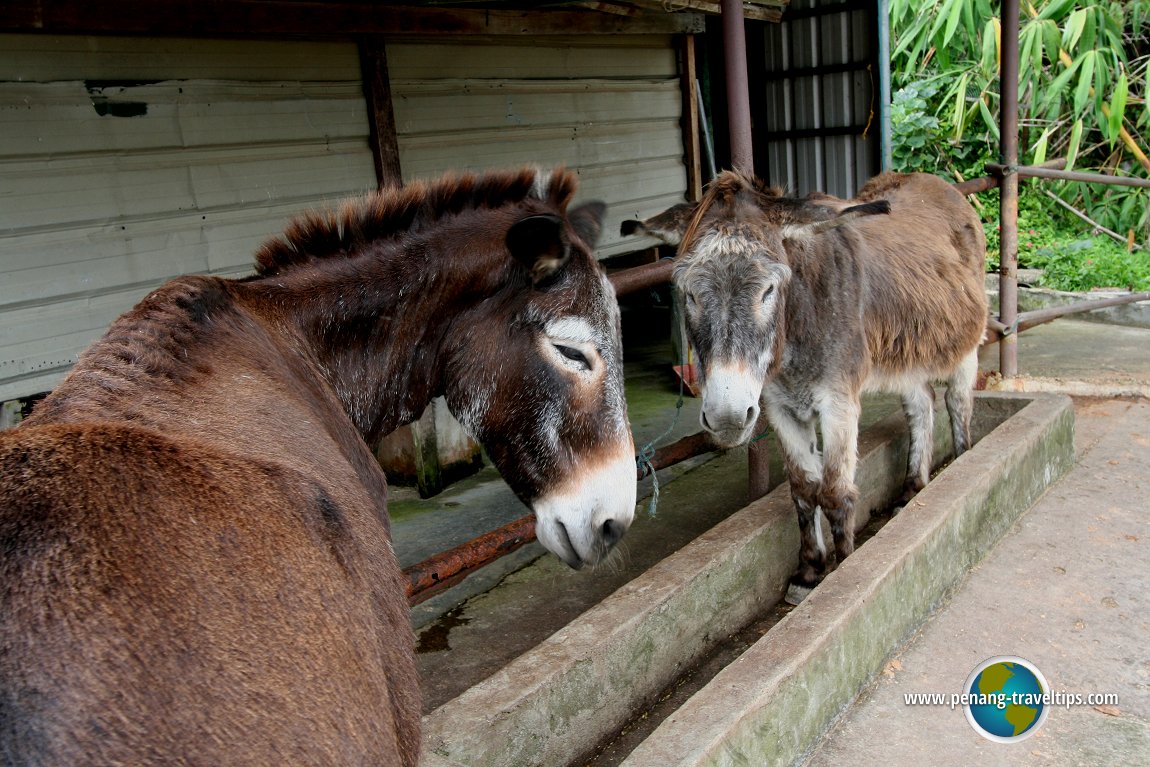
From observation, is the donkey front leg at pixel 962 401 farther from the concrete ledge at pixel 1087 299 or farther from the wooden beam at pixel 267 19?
the concrete ledge at pixel 1087 299

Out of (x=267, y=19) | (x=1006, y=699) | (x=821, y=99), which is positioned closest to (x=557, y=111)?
(x=267, y=19)

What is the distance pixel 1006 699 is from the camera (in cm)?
296

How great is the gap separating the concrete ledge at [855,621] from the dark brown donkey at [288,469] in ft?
2.29

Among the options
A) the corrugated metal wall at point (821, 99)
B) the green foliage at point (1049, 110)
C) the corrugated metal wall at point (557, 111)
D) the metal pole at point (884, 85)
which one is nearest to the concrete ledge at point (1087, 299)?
the green foliage at point (1049, 110)

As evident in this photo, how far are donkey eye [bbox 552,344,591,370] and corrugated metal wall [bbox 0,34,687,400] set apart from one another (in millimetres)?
2575

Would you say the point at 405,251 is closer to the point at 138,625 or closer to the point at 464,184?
the point at 464,184

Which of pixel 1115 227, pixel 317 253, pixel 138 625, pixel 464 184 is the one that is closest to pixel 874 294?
pixel 464 184

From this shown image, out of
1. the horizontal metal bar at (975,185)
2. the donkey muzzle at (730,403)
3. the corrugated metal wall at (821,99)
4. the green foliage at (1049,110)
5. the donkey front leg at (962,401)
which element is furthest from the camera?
the green foliage at (1049,110)

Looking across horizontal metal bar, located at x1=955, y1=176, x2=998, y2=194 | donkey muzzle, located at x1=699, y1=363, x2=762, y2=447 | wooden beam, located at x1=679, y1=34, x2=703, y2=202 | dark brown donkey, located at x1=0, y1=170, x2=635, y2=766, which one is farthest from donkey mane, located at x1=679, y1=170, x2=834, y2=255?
wooden beam, located at x1=679, y1=34, x2=703, y2=202

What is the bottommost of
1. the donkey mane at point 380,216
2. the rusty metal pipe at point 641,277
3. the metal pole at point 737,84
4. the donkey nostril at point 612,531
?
the donkey nostril at point 612,531

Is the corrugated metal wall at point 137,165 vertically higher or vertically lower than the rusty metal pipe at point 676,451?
higher

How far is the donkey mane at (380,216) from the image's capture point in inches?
81.1

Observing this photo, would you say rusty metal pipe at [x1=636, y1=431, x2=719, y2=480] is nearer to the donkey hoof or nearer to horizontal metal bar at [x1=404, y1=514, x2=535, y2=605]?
the donkey hoof

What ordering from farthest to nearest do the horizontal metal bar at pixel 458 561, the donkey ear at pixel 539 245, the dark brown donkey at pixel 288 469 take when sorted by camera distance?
the horizontal metal bar at pixel 458 561 → the donkey ear at pixel 539 245 → the dark brown donkey at pixel 288 469
